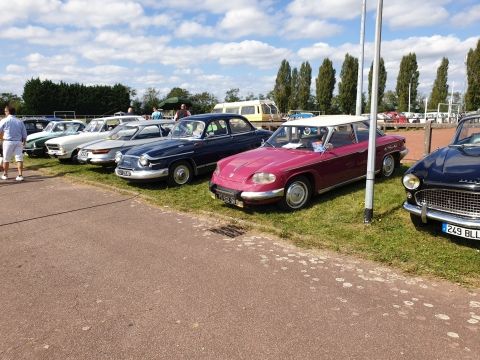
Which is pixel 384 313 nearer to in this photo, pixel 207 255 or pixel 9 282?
pixel 207 255

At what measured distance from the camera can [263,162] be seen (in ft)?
22.5

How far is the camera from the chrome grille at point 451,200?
462cm

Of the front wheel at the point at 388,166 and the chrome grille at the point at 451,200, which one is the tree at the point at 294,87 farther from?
the chrome grille at the point at 451,200

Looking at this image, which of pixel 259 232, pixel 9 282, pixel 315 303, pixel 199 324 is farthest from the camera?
pixel 259 232

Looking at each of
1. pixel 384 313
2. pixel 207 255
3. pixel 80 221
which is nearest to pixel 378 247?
pixel 384 313

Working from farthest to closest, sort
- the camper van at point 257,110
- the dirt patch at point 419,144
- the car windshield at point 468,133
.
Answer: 1. the camper van at point 257,110
2. the dirt patch at point 419,144
3. the car windshield at point 468,133

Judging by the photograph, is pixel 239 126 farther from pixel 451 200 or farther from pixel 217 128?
pixel 451 200

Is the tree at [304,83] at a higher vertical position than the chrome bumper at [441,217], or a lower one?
higher

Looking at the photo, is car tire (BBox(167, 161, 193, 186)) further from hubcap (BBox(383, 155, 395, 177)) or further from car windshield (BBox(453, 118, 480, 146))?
car windshield (BBox(453, 118, 480, 146))

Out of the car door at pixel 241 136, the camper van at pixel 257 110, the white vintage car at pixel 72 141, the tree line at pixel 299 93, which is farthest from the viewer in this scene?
the tree line at pixel 299 93

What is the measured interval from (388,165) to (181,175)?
184 inches

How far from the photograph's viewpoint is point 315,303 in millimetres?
3811

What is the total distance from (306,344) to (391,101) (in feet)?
325

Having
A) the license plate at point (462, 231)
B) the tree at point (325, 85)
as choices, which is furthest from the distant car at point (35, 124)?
the tree at point (325, 85)
